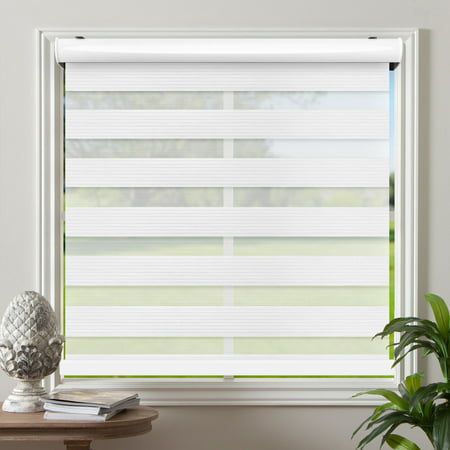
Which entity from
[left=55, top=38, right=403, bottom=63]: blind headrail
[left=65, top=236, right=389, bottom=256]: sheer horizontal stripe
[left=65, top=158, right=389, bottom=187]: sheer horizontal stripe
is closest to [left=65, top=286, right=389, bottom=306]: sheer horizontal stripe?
[left=65, top=236, right=389, bottom=256]: sheer horizontal stripe

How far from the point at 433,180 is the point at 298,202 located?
1.80 ft

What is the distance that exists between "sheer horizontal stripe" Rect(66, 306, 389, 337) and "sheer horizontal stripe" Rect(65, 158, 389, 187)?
507 millimetres

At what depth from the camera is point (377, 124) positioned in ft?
10.9

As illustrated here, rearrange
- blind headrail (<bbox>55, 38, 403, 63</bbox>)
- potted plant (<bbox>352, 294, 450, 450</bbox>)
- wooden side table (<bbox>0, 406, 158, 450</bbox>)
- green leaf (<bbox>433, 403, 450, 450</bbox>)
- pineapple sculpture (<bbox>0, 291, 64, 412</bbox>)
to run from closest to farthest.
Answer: green leaf (<bbox>433, 403, 450, 450</bbox>)
potted plant (<bbox>352, 294, 450, 450</bbox>)
wooden side table (<bbox>0, 406, 158, 450</bbox>)
pineapple sculpture (<bbox>0, 291, 64, 412</bbox>)
blind headrail (<bbox>55, 38, 403, 63</bbox>)

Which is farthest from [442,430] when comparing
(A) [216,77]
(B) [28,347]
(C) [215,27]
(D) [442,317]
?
(C) [215,27]

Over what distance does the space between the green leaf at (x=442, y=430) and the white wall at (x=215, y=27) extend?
2.15 feet

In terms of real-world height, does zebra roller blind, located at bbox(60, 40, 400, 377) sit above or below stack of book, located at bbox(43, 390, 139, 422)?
above

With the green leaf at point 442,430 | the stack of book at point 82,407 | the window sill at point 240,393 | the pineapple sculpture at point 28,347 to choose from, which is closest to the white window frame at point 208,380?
the window sill at point 240,393

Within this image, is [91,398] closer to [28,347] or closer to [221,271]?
[28,347]

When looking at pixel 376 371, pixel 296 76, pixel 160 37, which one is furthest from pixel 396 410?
pixel 160 37

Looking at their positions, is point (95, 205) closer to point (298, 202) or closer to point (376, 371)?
point (298, 202)

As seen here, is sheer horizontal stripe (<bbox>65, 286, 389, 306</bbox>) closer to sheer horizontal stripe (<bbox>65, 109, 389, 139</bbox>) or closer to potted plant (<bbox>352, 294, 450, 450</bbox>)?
potted plant (<bbox>352, 294, 450, 450</bbox>)

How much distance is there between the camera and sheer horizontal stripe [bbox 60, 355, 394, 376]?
3291mm

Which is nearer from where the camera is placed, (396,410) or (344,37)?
(396,410)
